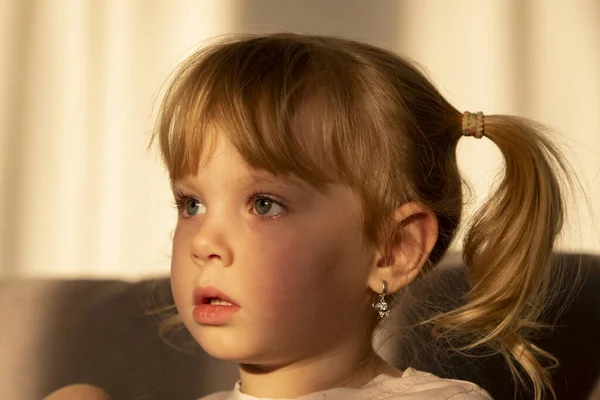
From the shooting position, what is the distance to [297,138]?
1115 millimetres

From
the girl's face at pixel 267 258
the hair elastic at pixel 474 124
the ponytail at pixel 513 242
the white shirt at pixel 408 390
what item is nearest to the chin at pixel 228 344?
the girl's face at pixel 267 258

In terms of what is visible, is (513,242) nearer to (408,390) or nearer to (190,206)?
(408,390)

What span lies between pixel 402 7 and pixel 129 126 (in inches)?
27.1

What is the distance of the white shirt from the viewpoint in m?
1.16

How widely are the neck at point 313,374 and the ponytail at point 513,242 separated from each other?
0.40 feet

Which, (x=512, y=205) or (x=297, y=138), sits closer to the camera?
(x=297, y=138)

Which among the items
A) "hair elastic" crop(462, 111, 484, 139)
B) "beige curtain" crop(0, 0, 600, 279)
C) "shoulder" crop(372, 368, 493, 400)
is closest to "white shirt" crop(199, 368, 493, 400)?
"shoulder" crop(372, 368, 493, 400)

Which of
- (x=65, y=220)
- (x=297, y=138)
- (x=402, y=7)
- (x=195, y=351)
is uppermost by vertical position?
(x=402, y=7)

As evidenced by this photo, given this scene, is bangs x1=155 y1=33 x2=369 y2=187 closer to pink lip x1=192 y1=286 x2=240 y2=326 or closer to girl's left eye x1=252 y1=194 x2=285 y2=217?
girl's left eye x1=252 y1=194 x2=285 y2=217

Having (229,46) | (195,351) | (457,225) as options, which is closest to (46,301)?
(195,351)

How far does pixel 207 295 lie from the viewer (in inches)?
43.8

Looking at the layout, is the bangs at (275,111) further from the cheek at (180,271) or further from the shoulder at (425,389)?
the shoulder at (425,389)

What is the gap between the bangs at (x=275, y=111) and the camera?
3.63 feet

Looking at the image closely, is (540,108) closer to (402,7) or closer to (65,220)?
(402,7)
